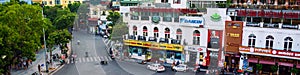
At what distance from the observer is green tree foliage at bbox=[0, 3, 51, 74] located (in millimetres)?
18656

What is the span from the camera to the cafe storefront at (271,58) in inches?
775

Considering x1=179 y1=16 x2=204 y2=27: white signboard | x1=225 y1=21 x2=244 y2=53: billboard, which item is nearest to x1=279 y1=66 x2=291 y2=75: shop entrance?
x1=225 y1=21 x2=244 y2=53: billboard

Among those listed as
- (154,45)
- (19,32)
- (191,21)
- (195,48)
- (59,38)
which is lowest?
(195,48)

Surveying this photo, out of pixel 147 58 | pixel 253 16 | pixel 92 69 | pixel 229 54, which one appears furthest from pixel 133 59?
pixel 253 16

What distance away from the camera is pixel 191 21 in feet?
76.2

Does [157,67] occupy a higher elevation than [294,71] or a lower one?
lower

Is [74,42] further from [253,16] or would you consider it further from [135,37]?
[253,16]

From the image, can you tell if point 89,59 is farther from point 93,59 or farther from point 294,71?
point 294,71

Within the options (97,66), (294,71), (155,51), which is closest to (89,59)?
(97,66)

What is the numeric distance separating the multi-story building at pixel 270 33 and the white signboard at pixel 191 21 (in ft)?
6.98

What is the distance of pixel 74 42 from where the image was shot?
35156 mm

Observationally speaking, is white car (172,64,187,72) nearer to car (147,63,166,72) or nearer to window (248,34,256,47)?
car (147,63,166,72)

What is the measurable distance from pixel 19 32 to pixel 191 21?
11785 millimetres

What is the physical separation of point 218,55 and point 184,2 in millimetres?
6037
